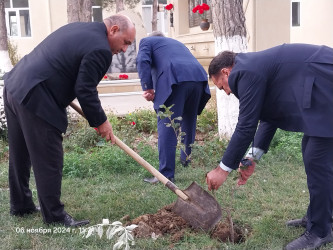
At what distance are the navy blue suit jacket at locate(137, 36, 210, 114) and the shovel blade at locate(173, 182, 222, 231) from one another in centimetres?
156

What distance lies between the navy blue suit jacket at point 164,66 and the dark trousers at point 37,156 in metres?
1.69

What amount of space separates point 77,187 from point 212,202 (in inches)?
78.5

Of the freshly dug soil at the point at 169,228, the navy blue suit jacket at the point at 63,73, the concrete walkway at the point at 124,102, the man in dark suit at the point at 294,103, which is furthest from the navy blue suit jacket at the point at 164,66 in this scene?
the concrete walkway at the point at 124,102

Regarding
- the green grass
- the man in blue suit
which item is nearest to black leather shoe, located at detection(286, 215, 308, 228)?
the green grass

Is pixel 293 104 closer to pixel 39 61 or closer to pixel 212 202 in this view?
pixel 212 202

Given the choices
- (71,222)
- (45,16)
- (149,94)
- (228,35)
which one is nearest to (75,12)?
(228,35)

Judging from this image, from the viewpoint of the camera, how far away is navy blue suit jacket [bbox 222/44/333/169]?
2.98m

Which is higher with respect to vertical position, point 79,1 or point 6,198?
point 79,1

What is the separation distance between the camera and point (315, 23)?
58.1 ft

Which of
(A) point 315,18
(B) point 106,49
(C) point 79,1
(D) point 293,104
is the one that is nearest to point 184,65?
(B) point 106,49

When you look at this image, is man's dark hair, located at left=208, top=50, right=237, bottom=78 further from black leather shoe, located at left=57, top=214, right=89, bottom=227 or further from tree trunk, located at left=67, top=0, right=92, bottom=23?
tree trunk, located at left=67, top=0, right=92, bottom=23

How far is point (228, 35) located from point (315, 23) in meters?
12.7

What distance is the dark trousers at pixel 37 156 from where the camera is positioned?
3492mm

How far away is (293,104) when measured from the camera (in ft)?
10.2
